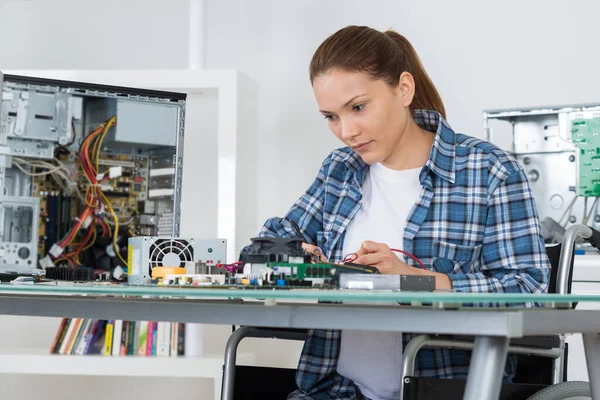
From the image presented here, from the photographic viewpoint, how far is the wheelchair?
112 cm

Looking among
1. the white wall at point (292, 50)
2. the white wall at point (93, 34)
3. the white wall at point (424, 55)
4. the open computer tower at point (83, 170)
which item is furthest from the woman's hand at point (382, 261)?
the white wall at point (93, 34)

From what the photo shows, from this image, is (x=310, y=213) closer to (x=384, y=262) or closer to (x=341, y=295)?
(x=384, y=262)

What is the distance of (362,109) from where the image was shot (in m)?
1.46

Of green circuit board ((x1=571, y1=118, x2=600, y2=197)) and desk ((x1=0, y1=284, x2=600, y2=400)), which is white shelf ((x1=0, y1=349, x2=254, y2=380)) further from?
desk ((x1=0, y1=284, x2=600, y2=400))

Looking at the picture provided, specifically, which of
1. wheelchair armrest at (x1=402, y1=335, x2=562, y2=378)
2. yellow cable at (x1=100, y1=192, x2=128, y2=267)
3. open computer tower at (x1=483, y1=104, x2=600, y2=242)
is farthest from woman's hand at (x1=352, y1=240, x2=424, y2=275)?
open computer tower at (x1=483, y1=104, x2=600, y2=242)

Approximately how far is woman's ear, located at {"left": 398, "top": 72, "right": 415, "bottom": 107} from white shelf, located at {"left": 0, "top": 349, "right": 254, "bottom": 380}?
1209 mm

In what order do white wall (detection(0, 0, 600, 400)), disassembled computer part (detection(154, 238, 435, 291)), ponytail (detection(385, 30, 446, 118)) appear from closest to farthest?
1. disassembled computer part (detection(154, 238, 435, 291))
2. ponytail (detection(385, 30, 446, 118))
3. white wall (detection(0, 0, 600, 400))

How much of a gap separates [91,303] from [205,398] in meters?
2.30

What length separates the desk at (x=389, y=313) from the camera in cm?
75

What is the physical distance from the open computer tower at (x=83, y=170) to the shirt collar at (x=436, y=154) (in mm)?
337

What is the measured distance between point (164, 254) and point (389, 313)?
43cm

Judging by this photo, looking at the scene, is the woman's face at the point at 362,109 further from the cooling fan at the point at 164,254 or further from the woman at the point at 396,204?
the cooling fan at the point at 164,254

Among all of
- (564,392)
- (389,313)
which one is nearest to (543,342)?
(564,392)

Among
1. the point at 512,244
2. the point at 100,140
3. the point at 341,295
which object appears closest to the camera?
the point at 341,295
